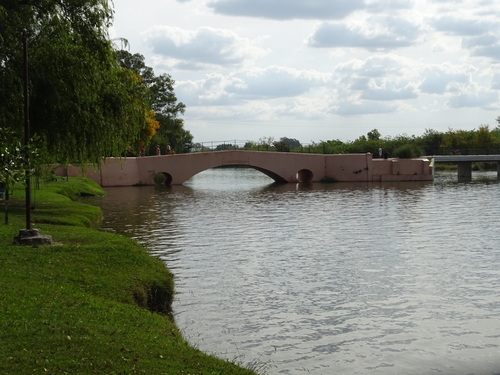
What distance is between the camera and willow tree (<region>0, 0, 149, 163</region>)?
77.3 ft

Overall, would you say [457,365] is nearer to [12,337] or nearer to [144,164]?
[12,337]

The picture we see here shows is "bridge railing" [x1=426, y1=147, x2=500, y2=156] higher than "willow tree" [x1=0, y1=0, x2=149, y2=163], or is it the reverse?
"willow tree" [x1=0, y1=0, x2=149, y2=163]

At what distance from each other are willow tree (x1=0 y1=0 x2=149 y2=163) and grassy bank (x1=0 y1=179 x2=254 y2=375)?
513 cm

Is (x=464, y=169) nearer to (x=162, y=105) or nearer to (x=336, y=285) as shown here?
(x=162, y=105)

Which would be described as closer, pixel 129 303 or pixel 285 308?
pixel 129 303

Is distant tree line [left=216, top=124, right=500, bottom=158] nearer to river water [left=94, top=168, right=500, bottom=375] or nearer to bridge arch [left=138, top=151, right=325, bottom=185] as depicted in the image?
bridge arch [left=138, top=151, right=325, bottom=185]

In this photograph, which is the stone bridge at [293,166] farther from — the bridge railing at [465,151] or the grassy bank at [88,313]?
the grassy bank at [88,313]

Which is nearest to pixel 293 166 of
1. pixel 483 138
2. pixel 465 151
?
pixel 465 151

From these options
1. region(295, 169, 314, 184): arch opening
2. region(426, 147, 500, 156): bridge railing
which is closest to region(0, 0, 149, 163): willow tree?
region(295, 169, 314, 184): arch opening

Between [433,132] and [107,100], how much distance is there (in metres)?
76.2

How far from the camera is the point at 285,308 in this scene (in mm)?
15672

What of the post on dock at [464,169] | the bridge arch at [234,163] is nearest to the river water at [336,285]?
the bridge arch at [234,163]

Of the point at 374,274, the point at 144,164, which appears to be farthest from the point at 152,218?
the point at 144,164

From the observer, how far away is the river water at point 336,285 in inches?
503
